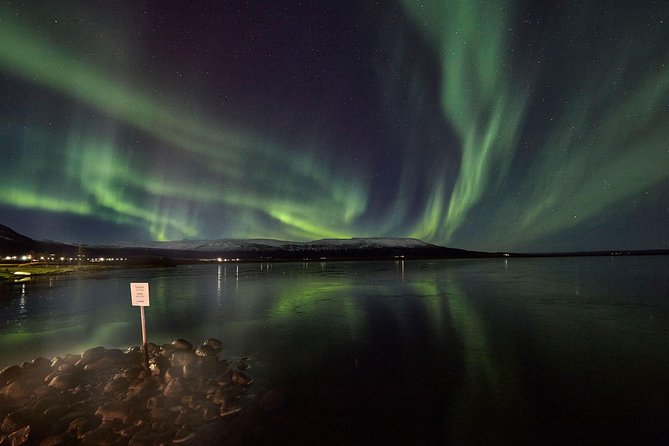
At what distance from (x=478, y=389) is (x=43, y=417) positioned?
14.2 m

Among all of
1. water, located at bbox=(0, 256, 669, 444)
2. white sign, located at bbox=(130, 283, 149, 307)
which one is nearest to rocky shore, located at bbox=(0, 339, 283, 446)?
water, located at bbox=(0, 256, 669, 444)

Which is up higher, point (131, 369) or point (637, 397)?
point (131, 369)

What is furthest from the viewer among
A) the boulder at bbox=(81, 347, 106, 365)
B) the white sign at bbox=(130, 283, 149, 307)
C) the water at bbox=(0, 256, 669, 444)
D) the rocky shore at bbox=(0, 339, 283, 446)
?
the boulder at bbox=(81, 347, 106, 365)

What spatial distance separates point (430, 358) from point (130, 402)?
41.6 feet

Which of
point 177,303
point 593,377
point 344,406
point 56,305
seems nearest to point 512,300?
point 593,377

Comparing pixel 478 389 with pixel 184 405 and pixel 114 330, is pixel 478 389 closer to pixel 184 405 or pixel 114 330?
pixel 184 405

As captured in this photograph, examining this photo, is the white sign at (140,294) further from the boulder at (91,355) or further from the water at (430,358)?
the water at (430,358)

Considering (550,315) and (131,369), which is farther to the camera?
(550,315)

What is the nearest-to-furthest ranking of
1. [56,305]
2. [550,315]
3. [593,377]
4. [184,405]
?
[184,405] < [593,377] < [550,315] < [56,305]

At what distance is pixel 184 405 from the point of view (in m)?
11.5

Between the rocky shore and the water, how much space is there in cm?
143

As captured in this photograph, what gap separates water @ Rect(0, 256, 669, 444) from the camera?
1088 cm

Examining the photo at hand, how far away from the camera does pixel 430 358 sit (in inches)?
698

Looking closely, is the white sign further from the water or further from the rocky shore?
the water
